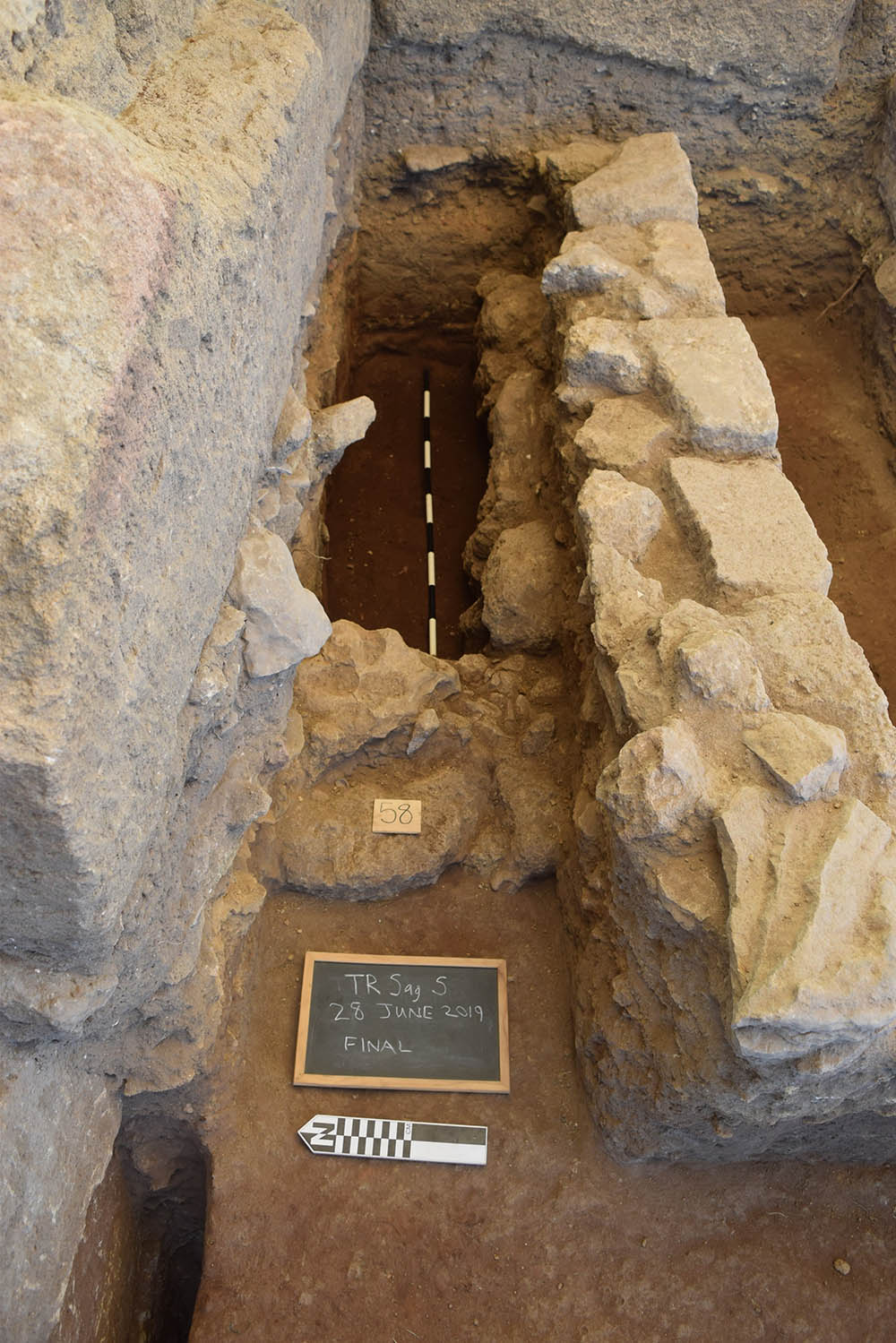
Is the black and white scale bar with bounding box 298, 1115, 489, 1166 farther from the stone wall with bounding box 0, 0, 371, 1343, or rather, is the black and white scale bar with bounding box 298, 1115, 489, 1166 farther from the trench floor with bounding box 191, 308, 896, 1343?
the stone wall with bounding box 0, 0, 371, 1343

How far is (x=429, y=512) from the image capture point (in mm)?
4254

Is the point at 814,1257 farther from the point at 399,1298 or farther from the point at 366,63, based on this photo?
the point at 366,63

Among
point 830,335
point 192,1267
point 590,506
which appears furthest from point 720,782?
point 830,335

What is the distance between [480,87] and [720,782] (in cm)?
335

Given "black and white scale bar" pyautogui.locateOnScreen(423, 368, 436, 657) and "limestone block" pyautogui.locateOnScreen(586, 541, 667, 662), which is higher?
"black and white scale bar" pyautogui.locateOnScreen(423, 368, 436, 657)

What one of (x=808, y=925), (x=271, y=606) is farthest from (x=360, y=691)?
(x=808, y=925)

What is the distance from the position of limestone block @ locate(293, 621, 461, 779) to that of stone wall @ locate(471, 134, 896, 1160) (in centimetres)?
41

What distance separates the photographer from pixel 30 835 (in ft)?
4.69

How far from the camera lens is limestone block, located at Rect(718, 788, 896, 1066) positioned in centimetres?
172

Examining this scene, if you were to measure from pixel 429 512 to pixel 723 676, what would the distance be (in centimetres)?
232

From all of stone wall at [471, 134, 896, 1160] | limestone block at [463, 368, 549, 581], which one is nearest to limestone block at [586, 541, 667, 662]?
stone wall at [471, 134, 896, 1160]

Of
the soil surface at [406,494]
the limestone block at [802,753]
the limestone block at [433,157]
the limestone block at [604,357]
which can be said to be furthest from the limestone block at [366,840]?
the limestone block at [433,157]

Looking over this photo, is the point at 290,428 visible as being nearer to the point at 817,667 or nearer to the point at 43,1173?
the point at 817,667

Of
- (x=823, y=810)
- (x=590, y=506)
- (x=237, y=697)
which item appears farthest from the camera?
(x=590, y=506)
